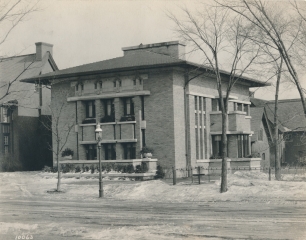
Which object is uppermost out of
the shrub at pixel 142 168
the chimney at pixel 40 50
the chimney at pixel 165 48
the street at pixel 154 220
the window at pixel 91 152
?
the chimney at pixel 40 50

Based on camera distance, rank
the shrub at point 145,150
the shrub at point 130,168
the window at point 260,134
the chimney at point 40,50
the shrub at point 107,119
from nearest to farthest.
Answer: the shrub at point 130,168 < the shrub at point 145,150 < the shrub at point 107,119 < the chimney at point 40,50 < the window at point 260,134

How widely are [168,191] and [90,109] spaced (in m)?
13.9

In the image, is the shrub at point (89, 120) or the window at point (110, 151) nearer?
the window at point (110, 151)

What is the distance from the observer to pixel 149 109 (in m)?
35.4

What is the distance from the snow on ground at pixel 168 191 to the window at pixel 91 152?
12.5 feet

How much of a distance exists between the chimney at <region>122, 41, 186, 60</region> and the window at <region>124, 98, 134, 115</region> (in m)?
5.27

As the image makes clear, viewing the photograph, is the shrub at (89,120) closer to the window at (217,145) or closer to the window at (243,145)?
the window at (217,145)

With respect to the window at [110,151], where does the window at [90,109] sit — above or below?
above

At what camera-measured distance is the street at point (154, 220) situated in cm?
1362

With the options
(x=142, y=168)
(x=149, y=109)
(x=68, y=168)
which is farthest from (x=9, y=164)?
(x=142, y=168)

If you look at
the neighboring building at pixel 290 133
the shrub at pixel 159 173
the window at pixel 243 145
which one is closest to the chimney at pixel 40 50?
the window at pixel 243 145

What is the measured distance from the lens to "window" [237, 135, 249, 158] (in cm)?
3969

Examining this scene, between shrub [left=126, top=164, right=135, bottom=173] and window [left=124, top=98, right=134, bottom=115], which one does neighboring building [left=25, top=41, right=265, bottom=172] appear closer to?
window [left=124, top=98, right=134, bottom=115]

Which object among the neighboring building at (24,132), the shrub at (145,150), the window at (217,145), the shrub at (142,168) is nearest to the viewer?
the shrub at (142,168)
